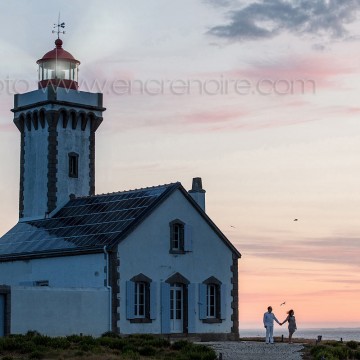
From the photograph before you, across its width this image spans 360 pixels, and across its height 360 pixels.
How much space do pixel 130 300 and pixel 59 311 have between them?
10.6 ft

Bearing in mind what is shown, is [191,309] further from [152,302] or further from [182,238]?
[182,238]

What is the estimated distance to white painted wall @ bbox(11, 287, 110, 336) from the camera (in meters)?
38.6

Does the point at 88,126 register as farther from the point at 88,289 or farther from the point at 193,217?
the point at 88,289

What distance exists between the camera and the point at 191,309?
4378cm

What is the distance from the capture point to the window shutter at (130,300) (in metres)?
41.5

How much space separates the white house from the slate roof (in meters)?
0.06

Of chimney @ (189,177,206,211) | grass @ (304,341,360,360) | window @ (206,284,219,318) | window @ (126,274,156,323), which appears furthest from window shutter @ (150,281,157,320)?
grass @ (304,341,360,360)

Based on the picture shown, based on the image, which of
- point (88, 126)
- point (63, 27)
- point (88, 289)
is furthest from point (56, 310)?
point (63, 27)

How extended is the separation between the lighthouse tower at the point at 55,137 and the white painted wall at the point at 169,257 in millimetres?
7101

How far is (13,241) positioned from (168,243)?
824 centimetres

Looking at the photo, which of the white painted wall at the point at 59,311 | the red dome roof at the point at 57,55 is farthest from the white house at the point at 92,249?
the red dome roof at the point at 57,55

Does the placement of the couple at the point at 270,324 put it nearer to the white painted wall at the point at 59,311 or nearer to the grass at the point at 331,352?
the grass at the point at 331,352

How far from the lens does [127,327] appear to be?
136 feet

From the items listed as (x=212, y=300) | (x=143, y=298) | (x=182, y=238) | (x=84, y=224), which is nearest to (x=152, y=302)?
(x=143, y=298)
